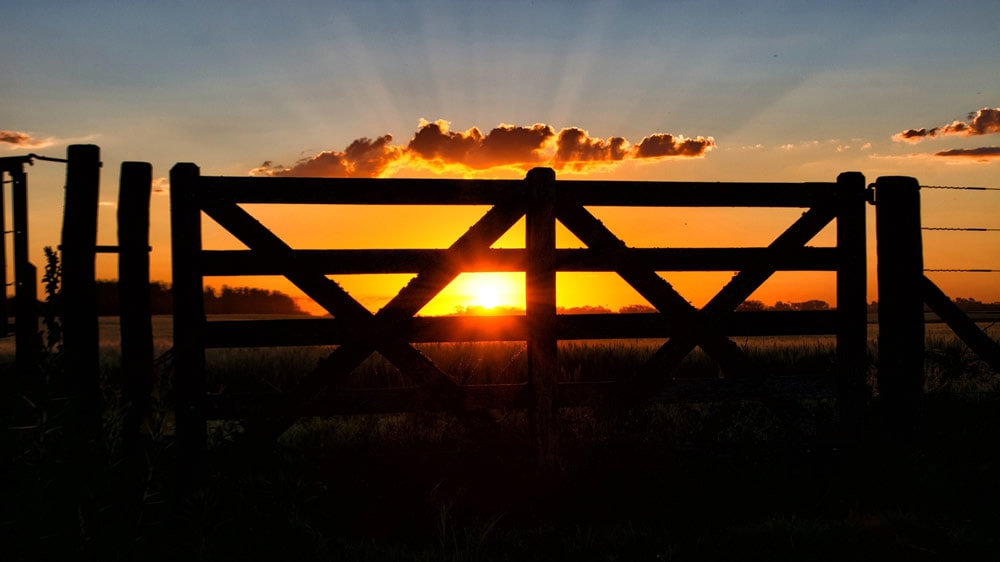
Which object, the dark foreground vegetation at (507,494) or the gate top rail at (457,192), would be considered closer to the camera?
the dark foreground vegetation at (507,494)

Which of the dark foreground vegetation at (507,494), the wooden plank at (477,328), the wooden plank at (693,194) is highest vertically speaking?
the wooden plank at (693,194)

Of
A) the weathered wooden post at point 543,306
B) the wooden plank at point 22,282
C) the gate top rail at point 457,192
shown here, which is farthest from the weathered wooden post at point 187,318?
the weathered wooden post at point 543,306

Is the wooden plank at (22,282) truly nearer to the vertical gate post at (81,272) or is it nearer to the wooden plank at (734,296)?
the vertical gate post at (81,272)

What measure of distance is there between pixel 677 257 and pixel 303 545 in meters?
3.66

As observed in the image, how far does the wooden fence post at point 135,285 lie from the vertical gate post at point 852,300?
5.66 metres

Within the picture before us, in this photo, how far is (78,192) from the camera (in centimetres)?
599

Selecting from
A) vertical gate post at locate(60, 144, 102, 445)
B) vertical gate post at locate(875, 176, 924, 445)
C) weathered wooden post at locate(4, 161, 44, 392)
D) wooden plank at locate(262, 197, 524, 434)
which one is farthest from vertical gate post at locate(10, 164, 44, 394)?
vertical gate post at locate(875, 176, 924, 445)


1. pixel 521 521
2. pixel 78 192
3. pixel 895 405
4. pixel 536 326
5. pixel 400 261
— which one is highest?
pixel 78 192

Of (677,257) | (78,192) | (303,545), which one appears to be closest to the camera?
(303,545)

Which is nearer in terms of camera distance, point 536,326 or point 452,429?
point 536,326

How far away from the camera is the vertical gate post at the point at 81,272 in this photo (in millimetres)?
5926

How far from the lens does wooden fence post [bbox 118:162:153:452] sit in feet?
20.1

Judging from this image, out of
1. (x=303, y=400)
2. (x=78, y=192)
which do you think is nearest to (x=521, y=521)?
(x=303, y=400)

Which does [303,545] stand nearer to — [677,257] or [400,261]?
[400,261]
